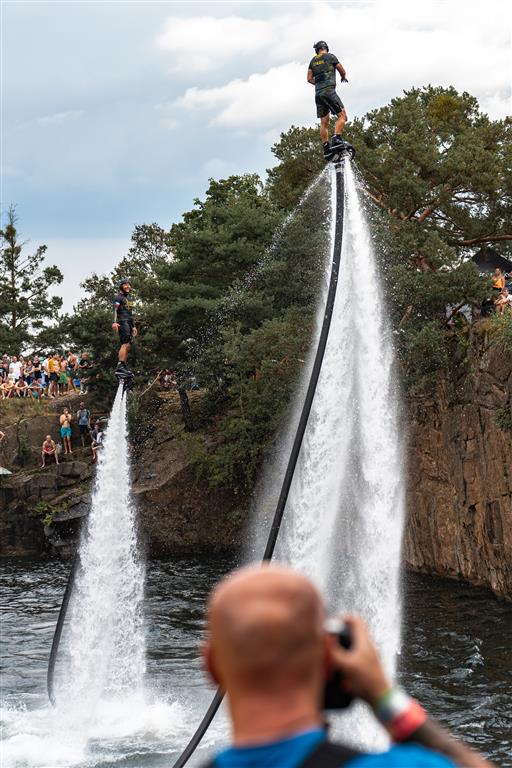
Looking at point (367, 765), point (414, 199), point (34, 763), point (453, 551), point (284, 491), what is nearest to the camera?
point (367, 765)

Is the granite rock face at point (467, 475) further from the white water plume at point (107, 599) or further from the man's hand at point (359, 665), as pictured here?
the man's hand at point (359, 665)

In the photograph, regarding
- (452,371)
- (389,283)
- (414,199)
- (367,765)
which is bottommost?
(367,765)

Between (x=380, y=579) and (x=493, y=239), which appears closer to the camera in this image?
(x=380, y=579)

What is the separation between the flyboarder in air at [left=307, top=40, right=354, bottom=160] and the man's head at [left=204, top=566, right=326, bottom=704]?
1392 centimetres

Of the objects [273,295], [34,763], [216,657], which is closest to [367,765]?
[216,657]

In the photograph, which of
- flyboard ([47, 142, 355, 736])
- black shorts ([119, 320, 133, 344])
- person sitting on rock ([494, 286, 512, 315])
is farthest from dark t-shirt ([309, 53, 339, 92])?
person sitting on rock ([494, 286, 512, 315])

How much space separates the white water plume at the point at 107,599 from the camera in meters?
19.4

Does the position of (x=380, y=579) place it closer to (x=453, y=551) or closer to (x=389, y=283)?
(x=453, y=551)

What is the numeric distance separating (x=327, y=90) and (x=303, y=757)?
47.6 feet

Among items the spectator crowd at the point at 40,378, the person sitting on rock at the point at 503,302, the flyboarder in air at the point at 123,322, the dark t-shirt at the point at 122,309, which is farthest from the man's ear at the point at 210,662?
the spectator crowd at the point at 40,378

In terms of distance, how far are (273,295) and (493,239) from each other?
26.5ft

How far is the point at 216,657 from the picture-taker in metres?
1.96

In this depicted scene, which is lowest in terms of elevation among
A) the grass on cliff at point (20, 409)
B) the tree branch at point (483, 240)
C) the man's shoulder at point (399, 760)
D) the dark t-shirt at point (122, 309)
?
the man's shoulder at point (399, 760)

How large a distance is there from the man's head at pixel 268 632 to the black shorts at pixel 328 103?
14.3 meters
